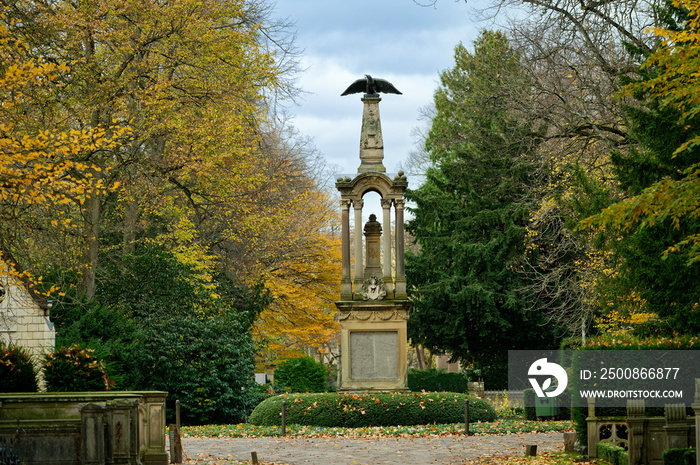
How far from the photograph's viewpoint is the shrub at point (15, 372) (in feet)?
56.8

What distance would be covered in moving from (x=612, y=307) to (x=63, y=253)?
14.2 metres

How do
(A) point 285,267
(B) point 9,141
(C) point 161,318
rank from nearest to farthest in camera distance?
(B) point 9,141, (C) point 161,318, (A) point 285,267

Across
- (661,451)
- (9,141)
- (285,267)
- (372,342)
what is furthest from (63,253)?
(285,267)

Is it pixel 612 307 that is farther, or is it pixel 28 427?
pixel 612 307

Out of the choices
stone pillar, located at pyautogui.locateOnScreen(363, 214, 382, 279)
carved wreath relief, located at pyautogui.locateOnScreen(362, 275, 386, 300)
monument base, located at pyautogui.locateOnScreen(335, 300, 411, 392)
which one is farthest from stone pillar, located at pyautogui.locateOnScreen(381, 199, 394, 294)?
monument base, located at pyautogui.locateOnScreen(335, 300, 411, 392)

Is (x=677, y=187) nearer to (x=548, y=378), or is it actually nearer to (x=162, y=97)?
(x=162, y=97)

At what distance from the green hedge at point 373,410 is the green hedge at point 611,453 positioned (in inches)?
302

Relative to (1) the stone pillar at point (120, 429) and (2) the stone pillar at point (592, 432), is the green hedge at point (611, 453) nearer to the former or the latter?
(2) the stone pillar at point (592, 432)

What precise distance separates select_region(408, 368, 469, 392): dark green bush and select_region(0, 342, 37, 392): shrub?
83.8 ft

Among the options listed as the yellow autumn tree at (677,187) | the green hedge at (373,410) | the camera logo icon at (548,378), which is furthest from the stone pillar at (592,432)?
the green hedge at (373,410)

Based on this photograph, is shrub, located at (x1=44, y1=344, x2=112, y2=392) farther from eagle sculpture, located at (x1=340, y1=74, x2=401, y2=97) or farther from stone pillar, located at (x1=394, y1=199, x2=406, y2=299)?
eagle sculpture, located at (x1=340, y1=74, x2=401, y2=97)

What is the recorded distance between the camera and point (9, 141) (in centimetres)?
1260

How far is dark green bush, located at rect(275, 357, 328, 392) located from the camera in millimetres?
39750

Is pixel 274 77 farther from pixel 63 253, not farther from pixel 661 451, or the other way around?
pixel 661 451
